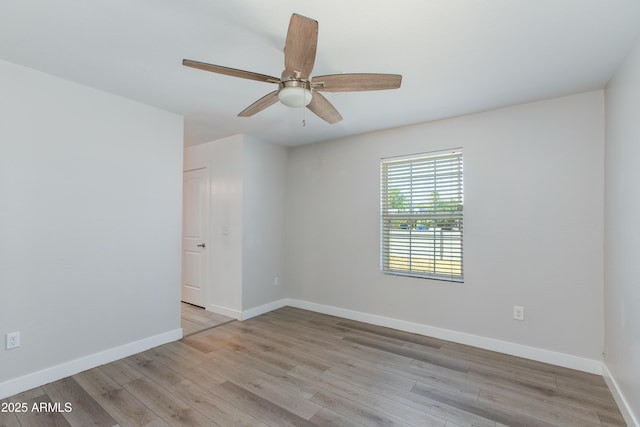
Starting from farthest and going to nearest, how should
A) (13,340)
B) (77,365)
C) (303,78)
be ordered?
1. (77,365)
2. (13,340)
3. (303,78)

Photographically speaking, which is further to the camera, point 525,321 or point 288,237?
point 288,237

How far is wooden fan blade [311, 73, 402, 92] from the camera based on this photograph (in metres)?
1.69

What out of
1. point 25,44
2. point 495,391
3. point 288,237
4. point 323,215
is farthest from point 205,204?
point 495,391

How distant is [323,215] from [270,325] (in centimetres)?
157

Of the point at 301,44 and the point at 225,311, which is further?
the point at 225,311

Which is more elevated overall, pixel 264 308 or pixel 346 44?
pixel 346 44

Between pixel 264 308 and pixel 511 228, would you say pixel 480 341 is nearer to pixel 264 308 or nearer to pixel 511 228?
pixel 511 228

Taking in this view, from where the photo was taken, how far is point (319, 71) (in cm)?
226

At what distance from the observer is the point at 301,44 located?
145cm

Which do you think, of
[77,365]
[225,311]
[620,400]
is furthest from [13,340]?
[620,400]

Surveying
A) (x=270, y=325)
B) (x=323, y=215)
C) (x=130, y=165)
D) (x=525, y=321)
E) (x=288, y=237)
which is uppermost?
(x=130, y=165)

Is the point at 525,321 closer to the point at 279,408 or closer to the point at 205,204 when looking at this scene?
the point at 279,408

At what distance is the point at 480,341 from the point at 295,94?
2.92 metres

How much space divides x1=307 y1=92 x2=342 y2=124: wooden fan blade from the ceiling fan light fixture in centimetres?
11
